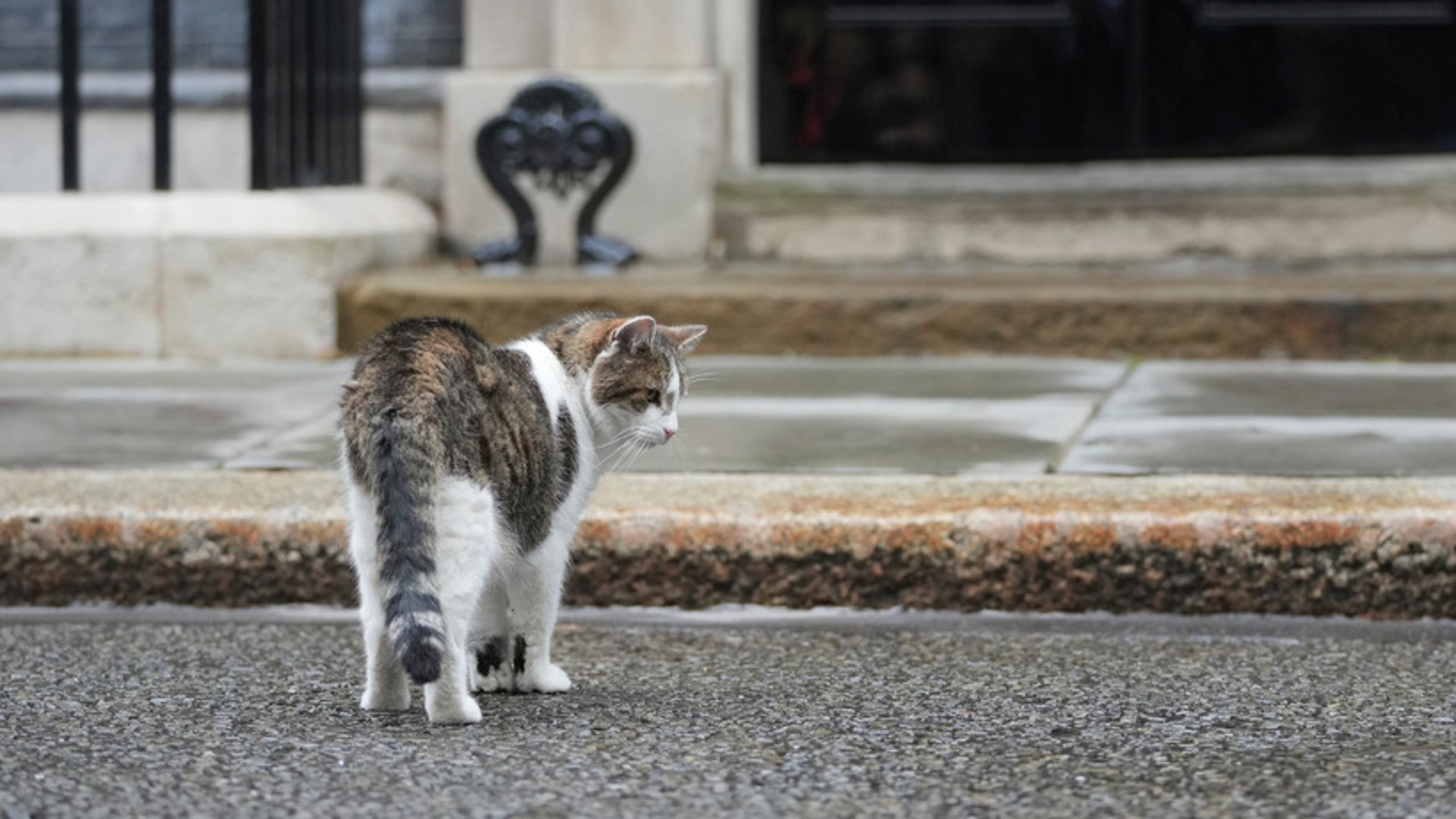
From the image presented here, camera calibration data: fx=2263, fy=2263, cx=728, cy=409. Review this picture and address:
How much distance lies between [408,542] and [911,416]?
279cm

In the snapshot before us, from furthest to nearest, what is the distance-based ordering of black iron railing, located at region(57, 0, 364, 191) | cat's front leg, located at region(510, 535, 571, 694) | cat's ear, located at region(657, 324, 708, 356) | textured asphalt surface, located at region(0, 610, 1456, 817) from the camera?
black iron railing, located at region(57, 0, 364, 191) → cat's ear, located at region(657, 324, 708, 356) → cat's front leg, located at region(510, 535, 571, 694) → textured asphalt surface, located at region(0, 610, 1456, 817)

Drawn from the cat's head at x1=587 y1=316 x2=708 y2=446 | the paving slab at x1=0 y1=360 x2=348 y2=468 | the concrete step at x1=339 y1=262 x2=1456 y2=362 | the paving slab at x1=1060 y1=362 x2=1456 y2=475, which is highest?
the cat's head at x1=587 y1=316 x2=708 y2=446

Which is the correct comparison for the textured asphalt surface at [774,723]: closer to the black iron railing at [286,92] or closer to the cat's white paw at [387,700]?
the cat's white paw at [387,700]

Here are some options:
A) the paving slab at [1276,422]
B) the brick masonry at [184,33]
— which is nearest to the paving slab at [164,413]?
the brick masonry at [184,33]

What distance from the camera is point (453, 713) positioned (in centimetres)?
344

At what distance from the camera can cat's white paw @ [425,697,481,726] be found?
344cm

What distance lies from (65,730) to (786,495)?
1704 mm

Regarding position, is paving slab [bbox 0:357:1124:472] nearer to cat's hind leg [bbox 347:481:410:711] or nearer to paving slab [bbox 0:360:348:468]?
paving slab [bbox 0:360:348:468]

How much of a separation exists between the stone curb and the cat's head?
1.78 feet

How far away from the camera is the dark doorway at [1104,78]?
26.5 ft

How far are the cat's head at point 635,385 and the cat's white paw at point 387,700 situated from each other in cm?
63

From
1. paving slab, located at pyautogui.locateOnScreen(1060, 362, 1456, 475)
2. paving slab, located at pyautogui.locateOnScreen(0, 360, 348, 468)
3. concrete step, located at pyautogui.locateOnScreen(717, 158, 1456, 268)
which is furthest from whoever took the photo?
concrete step, located at pyautogui.locateOnScreen(717, 158, 1456, 268)

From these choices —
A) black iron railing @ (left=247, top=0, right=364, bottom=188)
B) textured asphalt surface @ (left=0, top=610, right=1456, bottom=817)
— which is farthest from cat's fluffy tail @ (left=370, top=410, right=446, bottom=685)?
black iron railing @ (left=247, top=0, right=364, bottom=188)

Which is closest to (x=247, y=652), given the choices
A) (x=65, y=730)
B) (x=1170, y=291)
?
(x=65, y=730)
